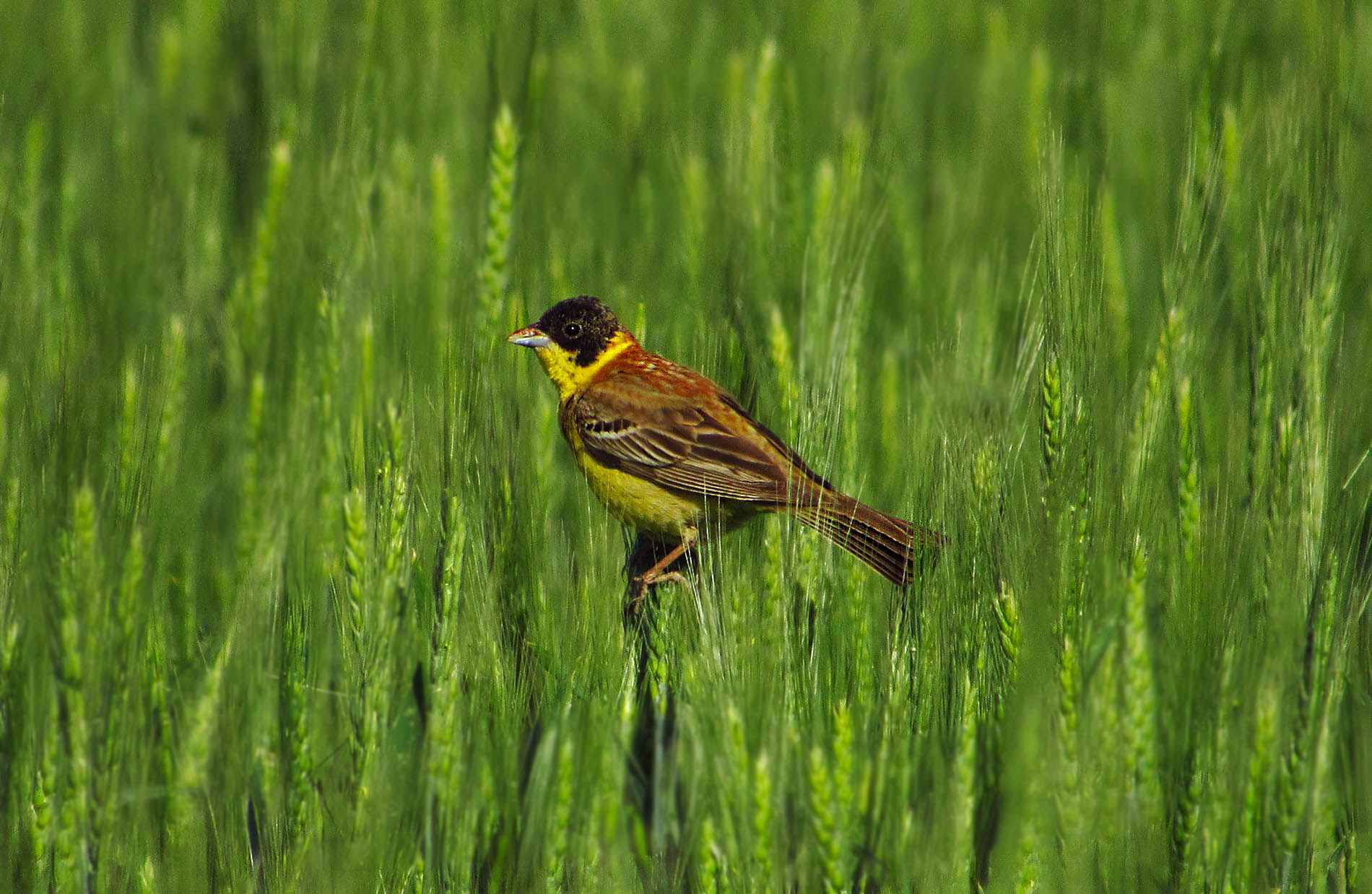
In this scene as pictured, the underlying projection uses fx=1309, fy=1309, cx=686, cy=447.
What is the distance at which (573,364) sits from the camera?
471 cm

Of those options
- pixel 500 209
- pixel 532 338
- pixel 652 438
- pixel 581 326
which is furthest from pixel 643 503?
pixel 500 209

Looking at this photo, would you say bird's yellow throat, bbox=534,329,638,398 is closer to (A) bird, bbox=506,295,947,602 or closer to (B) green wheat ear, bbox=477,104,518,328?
(A) bird, bbox=506,295,947,602

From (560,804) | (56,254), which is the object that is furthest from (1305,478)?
(56,254)

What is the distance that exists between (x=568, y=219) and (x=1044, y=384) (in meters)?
2.04

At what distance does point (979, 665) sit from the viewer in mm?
2602

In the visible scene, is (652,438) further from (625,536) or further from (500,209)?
(500,209)

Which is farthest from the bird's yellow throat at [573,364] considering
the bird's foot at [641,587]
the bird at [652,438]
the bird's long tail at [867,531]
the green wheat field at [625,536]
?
the bird's long tail at [867,531]

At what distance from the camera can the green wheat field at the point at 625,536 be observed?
2275 mm

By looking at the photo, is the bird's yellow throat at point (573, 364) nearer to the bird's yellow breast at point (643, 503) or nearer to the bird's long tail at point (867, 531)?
the bird's yellow breast at point (643, 503)

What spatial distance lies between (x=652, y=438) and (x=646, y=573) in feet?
1.57

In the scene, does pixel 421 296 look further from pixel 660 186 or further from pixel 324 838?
pixel 660 186

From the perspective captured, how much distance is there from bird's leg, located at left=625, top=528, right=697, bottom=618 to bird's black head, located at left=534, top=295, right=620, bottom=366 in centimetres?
71

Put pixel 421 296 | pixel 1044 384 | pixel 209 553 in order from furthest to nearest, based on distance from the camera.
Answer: pixel 209 553, pixel 421 296, pixel 1044 384

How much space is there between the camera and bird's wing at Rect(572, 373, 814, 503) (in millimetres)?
3984
